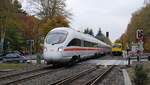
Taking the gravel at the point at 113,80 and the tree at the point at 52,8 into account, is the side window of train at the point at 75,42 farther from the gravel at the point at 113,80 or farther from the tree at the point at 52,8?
the tree at the point at 52,8

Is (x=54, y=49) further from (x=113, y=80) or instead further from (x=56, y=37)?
(x=113, y=80)

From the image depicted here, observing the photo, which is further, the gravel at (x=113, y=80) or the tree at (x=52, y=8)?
the tree at (x=52, y=8)

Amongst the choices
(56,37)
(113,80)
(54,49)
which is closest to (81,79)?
(113,80)

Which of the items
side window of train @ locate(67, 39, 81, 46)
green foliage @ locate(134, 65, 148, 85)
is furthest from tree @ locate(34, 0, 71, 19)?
green foliage @ locate(134, 65, 148, 85)

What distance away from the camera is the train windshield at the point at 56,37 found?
108ft

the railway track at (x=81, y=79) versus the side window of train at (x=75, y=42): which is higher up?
the side window of train at (x=75, y=42)

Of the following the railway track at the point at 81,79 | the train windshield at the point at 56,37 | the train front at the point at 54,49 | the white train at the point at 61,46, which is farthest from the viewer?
the train windshield at the point at 56,37

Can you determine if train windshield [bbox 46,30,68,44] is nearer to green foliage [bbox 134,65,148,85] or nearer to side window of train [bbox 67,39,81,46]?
side window of train [bbox 67,39,81,46]

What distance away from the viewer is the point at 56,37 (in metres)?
33.5

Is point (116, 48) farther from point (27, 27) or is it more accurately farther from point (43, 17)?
point (27, 27)

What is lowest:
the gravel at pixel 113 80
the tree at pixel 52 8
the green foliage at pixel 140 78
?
the gravel at pixel 113 80

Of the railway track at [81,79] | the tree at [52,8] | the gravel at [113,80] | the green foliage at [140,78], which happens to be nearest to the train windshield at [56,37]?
the railway track at [81,79]

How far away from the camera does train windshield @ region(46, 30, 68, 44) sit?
3306cm

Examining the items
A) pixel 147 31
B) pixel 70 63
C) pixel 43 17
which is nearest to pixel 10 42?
pixel 43 17
